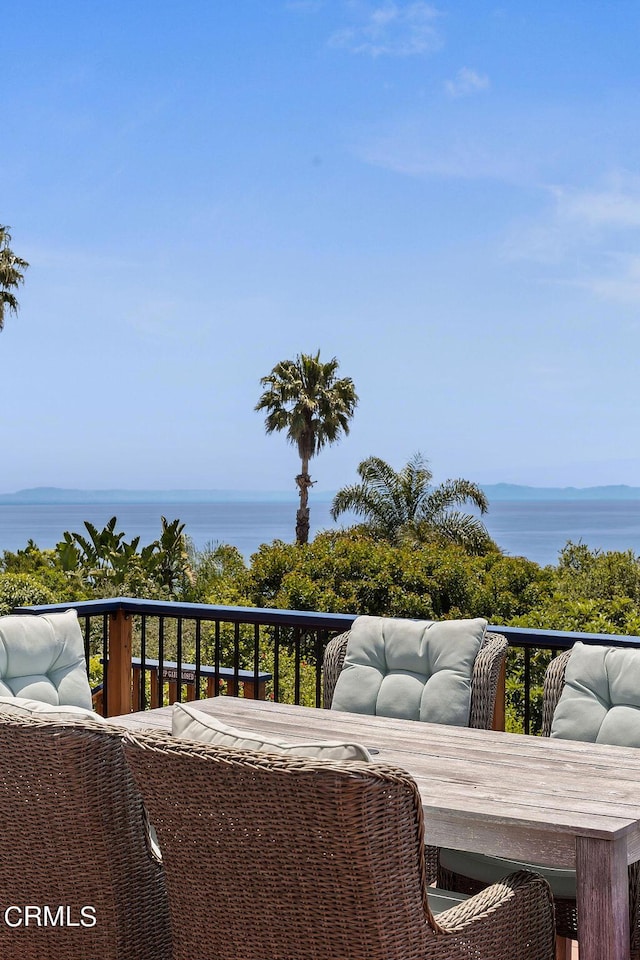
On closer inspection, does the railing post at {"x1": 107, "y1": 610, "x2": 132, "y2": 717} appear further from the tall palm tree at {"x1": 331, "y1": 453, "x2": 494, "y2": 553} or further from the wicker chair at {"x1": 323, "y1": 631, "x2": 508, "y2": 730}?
the tall palm tree at {"x1": 331, "y1": 453, "x2": 494, "y2": 553}

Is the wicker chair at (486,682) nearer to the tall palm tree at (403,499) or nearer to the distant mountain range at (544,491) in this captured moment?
the tall palm tree at (403,499)

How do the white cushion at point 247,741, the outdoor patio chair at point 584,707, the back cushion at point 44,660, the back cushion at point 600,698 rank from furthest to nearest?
the back cushion at point 44,660 < the back cushion at point 600,698 < the outdoor patio chair at point 584,707 < the white cushion at point 247,741

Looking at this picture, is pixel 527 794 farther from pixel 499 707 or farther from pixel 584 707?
pixel 499 707

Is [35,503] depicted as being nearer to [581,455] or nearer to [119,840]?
[581,455]

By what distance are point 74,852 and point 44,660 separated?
60.7 inches

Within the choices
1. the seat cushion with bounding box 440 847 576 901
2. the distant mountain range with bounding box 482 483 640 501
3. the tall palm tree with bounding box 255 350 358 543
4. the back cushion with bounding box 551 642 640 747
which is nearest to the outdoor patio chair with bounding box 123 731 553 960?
the seat cushion with bounding box 440 847 576 901

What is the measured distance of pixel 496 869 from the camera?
266cm

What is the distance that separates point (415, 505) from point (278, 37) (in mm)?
10239

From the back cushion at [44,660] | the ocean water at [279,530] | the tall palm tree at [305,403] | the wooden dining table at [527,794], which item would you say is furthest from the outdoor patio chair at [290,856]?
the ocean water at [279,530]

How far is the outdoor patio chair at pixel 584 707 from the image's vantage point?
9.04 ft

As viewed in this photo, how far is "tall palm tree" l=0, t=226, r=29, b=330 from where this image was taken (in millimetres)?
21875

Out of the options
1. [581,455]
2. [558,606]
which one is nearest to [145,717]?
[558,606]

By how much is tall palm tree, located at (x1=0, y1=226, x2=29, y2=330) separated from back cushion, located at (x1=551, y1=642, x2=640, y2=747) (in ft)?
68.3
